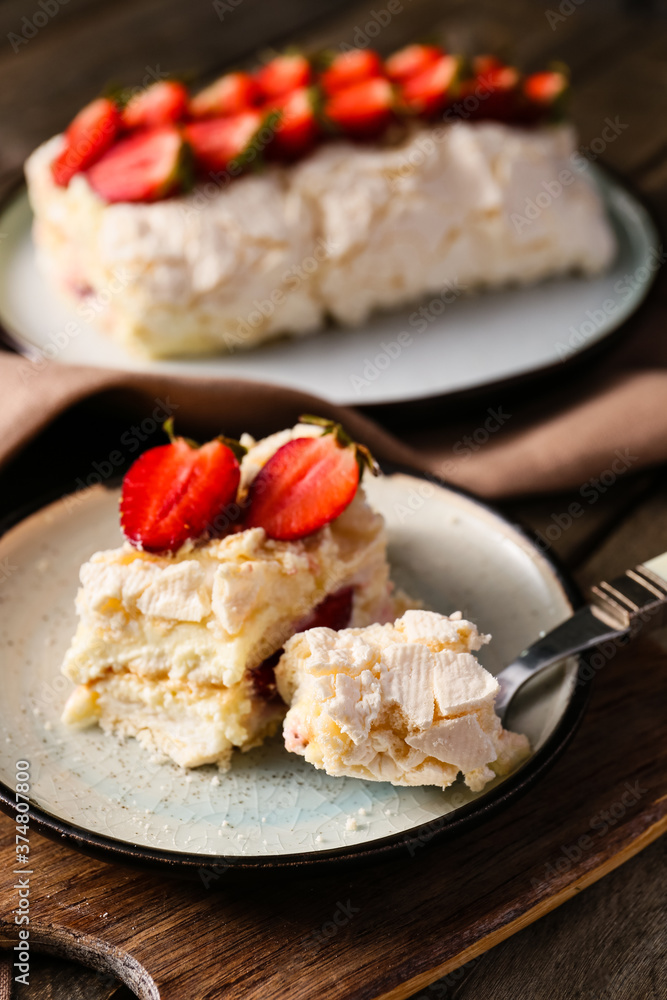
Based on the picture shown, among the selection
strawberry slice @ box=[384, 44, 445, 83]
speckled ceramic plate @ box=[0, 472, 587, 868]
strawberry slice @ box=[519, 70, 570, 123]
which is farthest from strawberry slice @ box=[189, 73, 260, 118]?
speckled ceramic plate @ box=[0, 472, 587, 868]

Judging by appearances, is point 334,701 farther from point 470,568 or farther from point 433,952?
point 470,568

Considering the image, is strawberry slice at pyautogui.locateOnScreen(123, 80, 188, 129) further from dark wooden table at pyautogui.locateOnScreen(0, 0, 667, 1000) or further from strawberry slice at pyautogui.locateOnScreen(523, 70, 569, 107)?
strawberry slice at pyautogui.locateOnScreen(523, 70, 569, 107)

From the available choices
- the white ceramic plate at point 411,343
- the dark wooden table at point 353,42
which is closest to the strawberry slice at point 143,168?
the white ceramic plate at point 411,343

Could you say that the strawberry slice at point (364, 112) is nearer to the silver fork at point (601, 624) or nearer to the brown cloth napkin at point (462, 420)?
the brown cloth napkin at point (462, 420)

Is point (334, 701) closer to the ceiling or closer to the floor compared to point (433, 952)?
closer to the ceiling

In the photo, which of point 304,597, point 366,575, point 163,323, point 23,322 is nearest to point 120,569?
point 304,597
